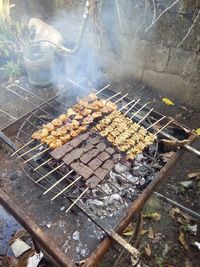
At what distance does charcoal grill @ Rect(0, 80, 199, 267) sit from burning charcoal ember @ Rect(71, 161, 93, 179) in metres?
0.13

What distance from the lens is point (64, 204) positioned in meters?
3.38

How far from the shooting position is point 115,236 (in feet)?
8.13

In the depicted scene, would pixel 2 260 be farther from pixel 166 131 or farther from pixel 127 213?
pixel 166 131

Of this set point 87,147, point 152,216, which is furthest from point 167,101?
point 87,147

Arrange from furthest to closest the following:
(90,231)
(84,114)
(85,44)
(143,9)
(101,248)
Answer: (85,44)
(143,9)
(84,114)
(90,231)
(101,248)

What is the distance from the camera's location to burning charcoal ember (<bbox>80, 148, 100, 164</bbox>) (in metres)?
3.24

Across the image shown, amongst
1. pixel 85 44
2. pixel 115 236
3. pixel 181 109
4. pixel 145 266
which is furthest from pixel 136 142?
pixel 85 44

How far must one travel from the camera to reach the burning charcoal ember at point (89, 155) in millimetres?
3242

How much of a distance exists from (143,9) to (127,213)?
4.27 meters

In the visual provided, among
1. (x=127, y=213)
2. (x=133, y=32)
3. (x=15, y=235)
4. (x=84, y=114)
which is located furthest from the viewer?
(x=133, y=32)

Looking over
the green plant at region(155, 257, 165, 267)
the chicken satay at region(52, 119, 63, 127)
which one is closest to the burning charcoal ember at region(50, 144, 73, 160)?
the chicken satay at region(52, 119, 63, 127)

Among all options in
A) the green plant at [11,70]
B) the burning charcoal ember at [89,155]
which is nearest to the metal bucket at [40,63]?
the green plant at [11,70]

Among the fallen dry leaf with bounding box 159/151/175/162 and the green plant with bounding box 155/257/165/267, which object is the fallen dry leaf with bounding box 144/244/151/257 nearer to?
the green plant with bounding box 155/257/165/267

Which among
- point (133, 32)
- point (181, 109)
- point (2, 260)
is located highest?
point (133, 32)
